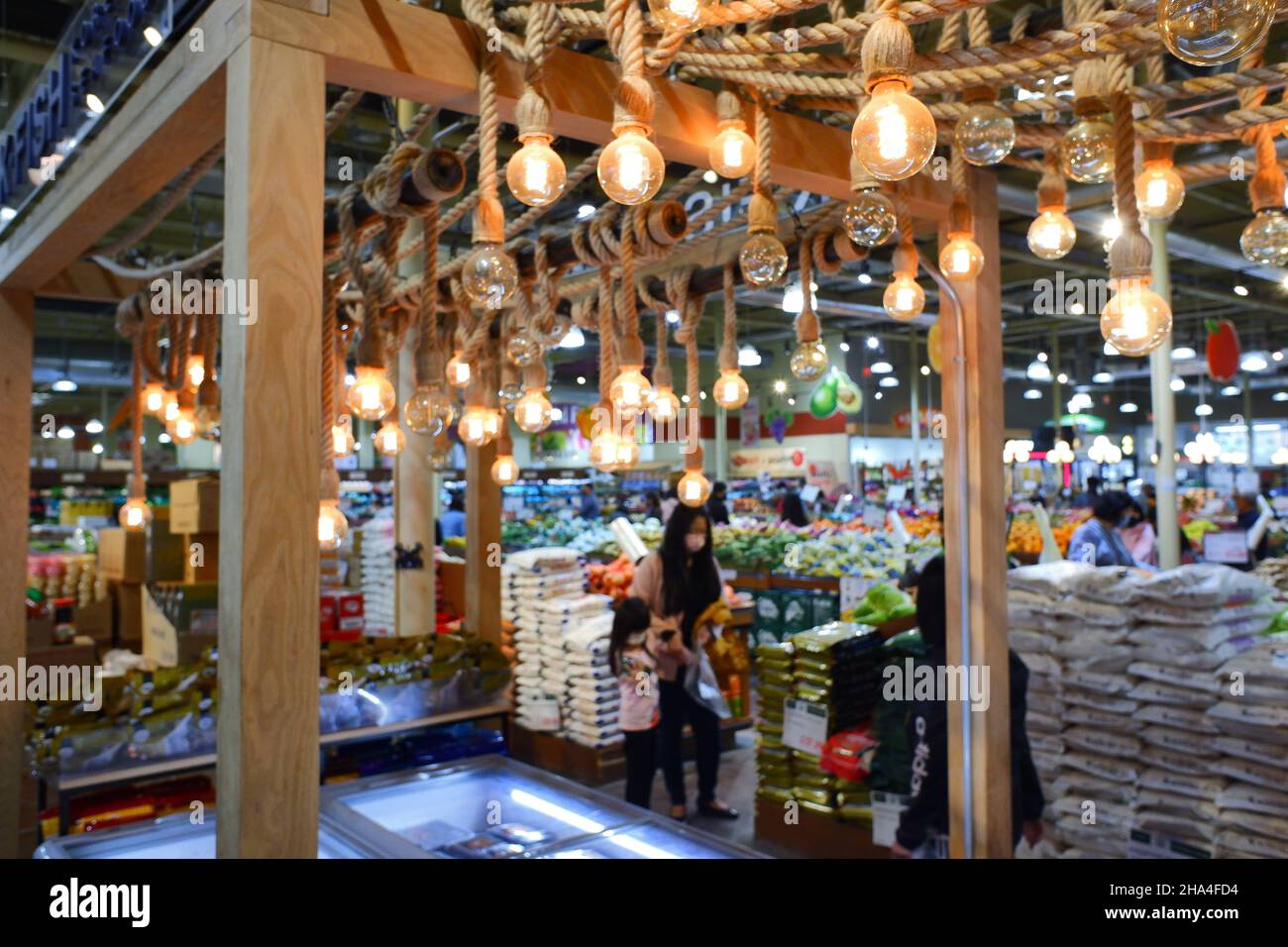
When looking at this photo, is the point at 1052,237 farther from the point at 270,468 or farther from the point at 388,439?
the point at 388,439

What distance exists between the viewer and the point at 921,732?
3078mm

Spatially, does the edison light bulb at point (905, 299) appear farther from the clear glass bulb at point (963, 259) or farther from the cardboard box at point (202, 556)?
the cardboard box at point (202, 556)

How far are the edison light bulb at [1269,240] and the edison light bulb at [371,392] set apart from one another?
174 centimetres

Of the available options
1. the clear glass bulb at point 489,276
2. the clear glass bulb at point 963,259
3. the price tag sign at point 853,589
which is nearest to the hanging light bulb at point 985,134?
the clear glass bulb at point 963,259

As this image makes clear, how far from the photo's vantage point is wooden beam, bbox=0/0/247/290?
1743 mm

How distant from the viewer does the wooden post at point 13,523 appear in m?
3.23

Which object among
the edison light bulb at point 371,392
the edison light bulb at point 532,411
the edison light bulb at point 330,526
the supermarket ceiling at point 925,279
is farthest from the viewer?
the supermarket ceiling at point 925,279

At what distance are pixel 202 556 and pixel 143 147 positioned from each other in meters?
4.31

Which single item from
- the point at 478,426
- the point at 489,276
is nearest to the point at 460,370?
the point at 478,426

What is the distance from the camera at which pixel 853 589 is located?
6484mm

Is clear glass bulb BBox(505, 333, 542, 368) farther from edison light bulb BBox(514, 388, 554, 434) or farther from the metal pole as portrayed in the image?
the metal pole

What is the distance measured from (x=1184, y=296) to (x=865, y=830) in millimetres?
15169

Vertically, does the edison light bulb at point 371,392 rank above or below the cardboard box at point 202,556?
above

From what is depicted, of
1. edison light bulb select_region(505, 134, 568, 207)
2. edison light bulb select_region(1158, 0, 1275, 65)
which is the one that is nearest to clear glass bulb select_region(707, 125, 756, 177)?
edison light bulb select_region(505, 134, 568, 207)
